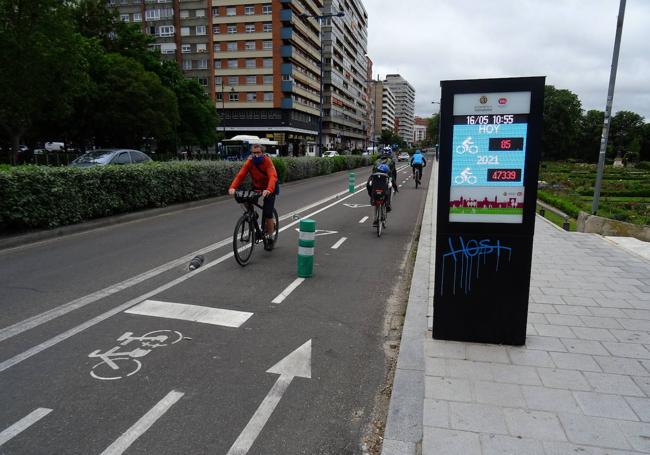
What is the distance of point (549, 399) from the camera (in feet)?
10.9

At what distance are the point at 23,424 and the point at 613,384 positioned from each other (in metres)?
4.17

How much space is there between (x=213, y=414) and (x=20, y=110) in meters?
24.7

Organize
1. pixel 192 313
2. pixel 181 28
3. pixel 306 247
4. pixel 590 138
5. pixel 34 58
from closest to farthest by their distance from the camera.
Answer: pixel 192 313
pixel 306 247
pixel 34 58
pixel 181 28
pixel 590 138

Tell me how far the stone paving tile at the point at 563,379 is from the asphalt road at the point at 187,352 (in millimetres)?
1268

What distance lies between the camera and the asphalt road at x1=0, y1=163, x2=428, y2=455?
3.02m

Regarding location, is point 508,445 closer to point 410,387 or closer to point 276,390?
point 410,387

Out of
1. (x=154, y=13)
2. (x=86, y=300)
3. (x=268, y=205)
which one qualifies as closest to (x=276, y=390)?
(x=86, y=300)

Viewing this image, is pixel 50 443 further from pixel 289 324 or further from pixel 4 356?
pixel 289 324

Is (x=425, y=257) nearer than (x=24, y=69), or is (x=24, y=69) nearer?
(x=425, y=257)

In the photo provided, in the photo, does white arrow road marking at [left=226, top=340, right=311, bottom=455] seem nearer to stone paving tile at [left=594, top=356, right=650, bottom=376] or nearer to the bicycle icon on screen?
the bicycle icon on screen

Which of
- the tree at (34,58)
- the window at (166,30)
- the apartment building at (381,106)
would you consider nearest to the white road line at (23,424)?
the tree at (34,58)

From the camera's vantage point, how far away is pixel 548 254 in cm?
834

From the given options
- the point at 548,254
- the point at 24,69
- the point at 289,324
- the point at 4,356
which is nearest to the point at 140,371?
the point at 4,356

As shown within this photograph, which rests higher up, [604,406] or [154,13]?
[154,13]
